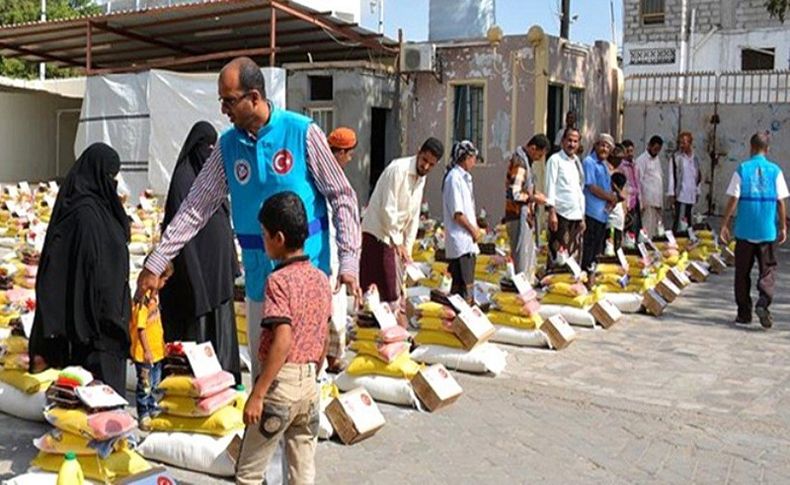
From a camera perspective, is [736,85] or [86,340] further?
[736,85]

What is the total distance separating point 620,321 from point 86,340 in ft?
19.0

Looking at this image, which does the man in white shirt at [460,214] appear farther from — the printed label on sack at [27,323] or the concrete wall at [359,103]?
the concrete wall at [359,103]

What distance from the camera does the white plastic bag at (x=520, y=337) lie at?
7590 mm

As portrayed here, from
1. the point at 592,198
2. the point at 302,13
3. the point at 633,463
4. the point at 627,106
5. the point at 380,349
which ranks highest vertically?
the point at 302,13

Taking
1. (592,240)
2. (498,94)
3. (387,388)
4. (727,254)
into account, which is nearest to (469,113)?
(498,94)

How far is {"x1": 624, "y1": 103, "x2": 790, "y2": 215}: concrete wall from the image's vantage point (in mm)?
16906

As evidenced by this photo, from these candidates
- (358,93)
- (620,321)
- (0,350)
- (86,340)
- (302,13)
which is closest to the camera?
(86,340)

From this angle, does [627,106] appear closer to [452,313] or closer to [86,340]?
[452,313]

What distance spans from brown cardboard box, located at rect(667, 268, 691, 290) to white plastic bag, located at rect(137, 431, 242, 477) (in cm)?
706

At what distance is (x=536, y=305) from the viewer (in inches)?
307

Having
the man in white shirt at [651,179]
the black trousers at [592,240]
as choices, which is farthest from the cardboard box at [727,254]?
the black trousers at [592,240]

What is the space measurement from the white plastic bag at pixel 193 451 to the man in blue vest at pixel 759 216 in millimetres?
5816

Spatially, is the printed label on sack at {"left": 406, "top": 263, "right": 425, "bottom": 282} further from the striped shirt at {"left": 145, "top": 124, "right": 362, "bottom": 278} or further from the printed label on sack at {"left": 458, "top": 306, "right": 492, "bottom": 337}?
the striped shirt at {"left": 145, "top": 124, "right": 362, "bottom": 278}

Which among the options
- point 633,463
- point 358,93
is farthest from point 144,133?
point 633,463
